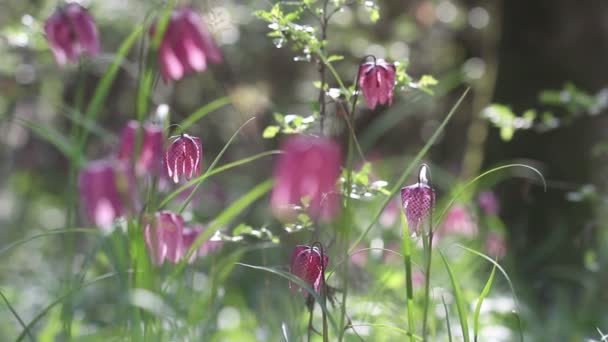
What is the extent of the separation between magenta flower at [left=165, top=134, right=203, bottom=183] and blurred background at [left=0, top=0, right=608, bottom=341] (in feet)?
0.43

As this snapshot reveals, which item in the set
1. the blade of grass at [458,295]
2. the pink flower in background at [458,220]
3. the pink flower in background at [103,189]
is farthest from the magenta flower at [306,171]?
the pink flower in background at [458,220]

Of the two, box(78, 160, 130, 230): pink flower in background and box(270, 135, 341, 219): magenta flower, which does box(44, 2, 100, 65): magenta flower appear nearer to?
box(78, 160, 130, 230): pink flower in background

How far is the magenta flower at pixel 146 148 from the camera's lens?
49.6 inches

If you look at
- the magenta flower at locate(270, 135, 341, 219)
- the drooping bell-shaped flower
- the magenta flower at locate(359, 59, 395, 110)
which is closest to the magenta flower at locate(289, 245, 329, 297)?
the drooping bell-shaped flower

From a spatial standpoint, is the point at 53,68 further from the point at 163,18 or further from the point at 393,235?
the point at 163,18

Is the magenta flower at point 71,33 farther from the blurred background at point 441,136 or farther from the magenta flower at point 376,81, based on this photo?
the magenta flower at point 376,81

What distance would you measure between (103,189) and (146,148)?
15cm

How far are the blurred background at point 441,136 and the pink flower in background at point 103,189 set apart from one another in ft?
1.26

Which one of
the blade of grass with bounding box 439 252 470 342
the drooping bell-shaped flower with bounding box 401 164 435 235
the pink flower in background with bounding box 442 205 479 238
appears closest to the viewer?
the blade of grass with bounding box 439 252 470 342

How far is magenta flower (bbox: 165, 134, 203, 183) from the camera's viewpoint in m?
1.64

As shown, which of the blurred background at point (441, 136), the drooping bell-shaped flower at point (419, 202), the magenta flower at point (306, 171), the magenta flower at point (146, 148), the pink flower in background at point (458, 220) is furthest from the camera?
the pink flower in background at point (458, 220)

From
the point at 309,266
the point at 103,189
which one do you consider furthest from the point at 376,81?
the point at 103,189

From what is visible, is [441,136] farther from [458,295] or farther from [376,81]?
[458,295]

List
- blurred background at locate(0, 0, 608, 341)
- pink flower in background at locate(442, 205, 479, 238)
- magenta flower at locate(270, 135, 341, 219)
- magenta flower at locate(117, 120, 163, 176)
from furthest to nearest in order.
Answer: pink flower in background at locate(442, 205, 479, 238) → blurred background at locate(0, 0, 608, 341) → magenta flower at locate(117, 120, 163, 176) → magenta flower at locate(270, 135, 341, 219)
